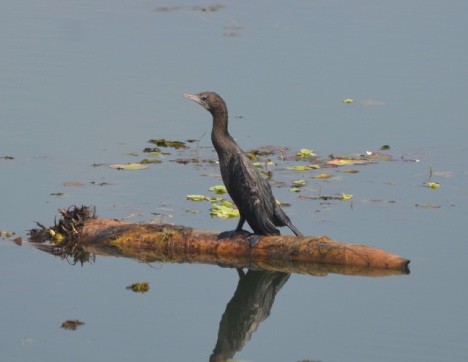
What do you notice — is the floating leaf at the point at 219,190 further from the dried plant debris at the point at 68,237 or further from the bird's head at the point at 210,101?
the dried plant debris at the point at 68,237

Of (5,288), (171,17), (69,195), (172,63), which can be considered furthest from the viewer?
(171,17)

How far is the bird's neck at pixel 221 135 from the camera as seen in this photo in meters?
13.2

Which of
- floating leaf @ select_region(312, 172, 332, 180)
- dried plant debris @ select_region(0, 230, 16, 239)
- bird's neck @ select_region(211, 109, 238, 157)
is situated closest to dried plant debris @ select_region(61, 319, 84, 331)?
dried plant debris @ select_region(0, 230, 16, 239)

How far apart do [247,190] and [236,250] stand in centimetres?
52

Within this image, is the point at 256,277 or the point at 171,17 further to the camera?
the point at 171,17

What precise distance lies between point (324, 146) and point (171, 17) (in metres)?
7.04

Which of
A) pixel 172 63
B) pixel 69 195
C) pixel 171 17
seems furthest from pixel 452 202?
pixel 171 17

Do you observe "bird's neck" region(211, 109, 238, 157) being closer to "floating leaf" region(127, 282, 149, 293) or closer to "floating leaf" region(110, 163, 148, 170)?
"floating leaf" region(127, 282, 149, 293)

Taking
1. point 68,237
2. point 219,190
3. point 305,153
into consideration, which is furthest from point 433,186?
point 68,237

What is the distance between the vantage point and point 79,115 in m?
17.6

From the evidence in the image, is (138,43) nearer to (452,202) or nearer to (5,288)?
(452,202)

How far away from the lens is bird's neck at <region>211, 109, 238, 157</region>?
13.2m

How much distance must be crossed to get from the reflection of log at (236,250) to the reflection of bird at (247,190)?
0.17 meters

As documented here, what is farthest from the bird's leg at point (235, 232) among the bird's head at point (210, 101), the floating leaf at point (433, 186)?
the floating leaf at point (433, 186)
